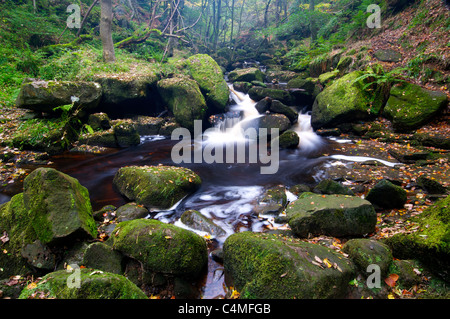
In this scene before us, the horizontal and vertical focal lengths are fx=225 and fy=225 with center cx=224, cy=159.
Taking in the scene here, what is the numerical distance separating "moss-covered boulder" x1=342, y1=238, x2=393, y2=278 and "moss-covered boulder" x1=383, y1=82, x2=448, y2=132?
300 inches

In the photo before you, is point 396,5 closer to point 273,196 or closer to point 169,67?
point 169,67

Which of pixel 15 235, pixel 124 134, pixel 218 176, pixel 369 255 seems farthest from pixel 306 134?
pixel 15 235

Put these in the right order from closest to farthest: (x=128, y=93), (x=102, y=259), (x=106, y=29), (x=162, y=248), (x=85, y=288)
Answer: (x=85, y=288), (x=162, y=248), (x=102, y=259), (x=128, y=93), (x=106, y=29)

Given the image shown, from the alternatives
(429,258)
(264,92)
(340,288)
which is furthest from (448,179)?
(264,92)

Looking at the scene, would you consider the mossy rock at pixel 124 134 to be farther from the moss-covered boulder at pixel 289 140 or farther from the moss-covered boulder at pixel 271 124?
the moss-covered boulder at pixel 289 140

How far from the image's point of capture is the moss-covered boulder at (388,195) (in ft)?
14.9

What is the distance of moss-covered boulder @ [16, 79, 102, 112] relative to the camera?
8328mm

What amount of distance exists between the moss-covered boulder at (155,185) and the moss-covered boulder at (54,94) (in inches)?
199

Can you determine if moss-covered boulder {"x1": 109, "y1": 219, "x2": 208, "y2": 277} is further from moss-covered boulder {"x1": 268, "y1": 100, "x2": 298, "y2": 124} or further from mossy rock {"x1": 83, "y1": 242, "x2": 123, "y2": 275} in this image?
moss-covered boulder {"x1": 268, "y1": 100, "x2": 298, "y2": 124}

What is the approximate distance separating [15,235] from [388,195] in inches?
266

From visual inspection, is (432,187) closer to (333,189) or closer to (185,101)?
(333,189)

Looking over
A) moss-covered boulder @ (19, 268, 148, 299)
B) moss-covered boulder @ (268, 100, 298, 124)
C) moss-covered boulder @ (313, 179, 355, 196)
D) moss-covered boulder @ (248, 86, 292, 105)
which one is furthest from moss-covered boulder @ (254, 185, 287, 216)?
moss-covered boulder @ (248, 86, 292, 105)

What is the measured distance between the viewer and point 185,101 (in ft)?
36.4

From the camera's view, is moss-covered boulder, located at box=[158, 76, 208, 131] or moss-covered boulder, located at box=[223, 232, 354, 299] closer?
moss-covered boulder, located at box=[223, 232, 354, 299]
